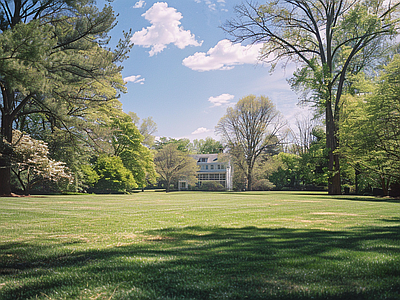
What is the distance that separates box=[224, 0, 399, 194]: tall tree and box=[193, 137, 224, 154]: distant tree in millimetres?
65958

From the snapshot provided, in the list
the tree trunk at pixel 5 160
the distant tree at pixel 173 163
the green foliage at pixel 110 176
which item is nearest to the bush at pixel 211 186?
the distant tree at pixel 173 163

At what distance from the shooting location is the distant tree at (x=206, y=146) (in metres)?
100

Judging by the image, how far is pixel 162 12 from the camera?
87.5 feet

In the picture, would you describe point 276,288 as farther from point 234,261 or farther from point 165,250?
point 165,250

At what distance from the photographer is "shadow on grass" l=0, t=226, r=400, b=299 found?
2729mm

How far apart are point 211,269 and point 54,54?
537 inches

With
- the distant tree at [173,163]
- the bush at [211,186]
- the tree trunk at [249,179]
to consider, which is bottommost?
the bush at [211,186]

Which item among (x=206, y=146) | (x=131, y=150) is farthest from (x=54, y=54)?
(x=206, y=146)

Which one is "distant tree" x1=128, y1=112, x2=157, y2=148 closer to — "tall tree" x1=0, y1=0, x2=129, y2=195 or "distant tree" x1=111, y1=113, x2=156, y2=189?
"distant tree" x1=111, y1=113, x2=156, y2=189

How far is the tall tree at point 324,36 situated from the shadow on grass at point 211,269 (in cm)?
2294

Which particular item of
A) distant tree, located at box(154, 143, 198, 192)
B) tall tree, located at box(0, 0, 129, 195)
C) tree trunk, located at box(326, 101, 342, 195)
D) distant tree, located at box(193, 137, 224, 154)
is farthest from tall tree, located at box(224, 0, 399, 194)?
distant tree, located at box(193, 137, 224, 154)

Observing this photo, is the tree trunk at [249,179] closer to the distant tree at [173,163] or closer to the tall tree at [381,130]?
the distant tree at [173,163]

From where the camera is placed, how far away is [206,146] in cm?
10325

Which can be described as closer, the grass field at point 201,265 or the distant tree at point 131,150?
the grass field at point 201,265
